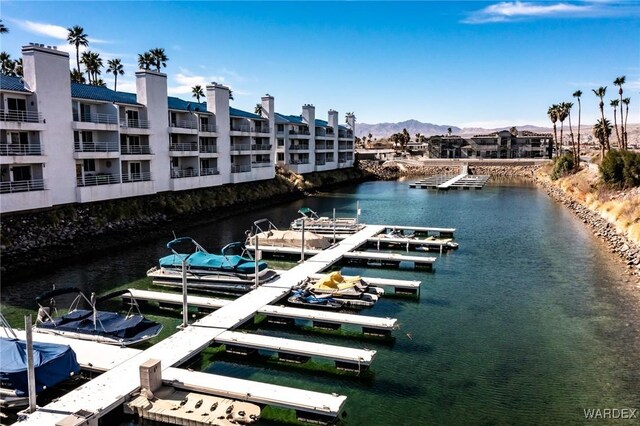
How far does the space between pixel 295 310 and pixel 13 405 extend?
13181 millimetres

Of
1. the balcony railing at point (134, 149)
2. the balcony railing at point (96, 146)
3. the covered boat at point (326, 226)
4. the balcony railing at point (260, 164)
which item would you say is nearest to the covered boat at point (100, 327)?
the balcony railing at point (96, 146)

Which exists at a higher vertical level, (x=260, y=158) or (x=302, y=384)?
(x=260, y=158)

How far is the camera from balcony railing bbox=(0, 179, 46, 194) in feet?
131

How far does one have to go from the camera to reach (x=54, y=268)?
37406 mm

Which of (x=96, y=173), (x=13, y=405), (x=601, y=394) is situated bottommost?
(x=601, y=394)

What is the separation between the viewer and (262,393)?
685 inches

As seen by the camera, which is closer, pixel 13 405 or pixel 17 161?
pixel 13 405

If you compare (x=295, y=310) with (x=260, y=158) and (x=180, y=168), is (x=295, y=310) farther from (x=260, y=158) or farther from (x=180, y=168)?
(x=260, y=158)

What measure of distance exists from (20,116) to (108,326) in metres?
27.8

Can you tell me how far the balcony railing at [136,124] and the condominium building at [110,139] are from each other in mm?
108

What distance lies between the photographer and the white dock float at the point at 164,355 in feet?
54.3

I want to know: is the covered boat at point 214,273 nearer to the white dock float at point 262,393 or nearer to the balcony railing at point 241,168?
the white dock float at point 262,393

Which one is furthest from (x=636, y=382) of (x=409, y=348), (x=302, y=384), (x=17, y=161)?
(x=17, y=161)

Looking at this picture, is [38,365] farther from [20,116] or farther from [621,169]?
[621,169]
